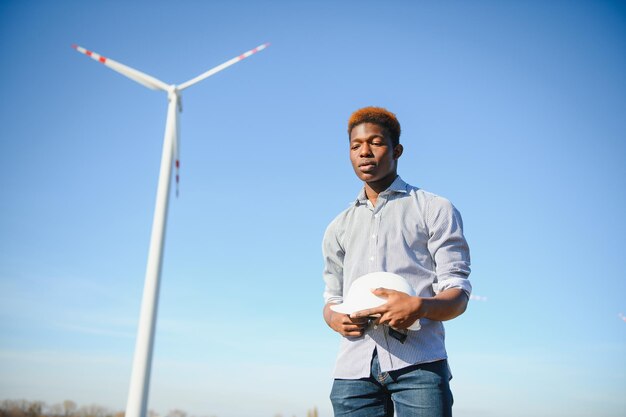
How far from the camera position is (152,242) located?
17.4 meters

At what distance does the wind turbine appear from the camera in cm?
1565

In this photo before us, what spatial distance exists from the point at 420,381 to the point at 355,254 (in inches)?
54.1

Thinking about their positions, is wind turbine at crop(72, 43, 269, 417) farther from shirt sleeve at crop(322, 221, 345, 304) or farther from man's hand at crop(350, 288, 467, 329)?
man's hand at crop(350, 288, 467, 329)

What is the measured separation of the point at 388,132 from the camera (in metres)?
5.30

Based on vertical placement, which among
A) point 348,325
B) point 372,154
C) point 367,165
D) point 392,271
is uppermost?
point 372,154

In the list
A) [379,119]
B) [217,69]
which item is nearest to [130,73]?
[217,69]

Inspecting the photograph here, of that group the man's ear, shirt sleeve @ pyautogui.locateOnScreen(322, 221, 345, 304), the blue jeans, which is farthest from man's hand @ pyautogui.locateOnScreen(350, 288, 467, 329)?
the man's ear

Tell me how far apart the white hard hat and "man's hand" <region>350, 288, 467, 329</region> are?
0.05m

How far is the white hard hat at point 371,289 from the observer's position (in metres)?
4.16

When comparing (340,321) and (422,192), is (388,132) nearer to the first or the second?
(422,192)

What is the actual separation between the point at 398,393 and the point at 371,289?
0.94m

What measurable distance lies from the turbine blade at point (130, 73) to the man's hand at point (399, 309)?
19.3m

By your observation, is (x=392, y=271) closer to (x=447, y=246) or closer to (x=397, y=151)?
(x=447, y=246)

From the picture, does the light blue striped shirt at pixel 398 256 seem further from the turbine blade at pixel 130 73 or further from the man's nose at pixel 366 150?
the turbine blade at pixel 130 73
